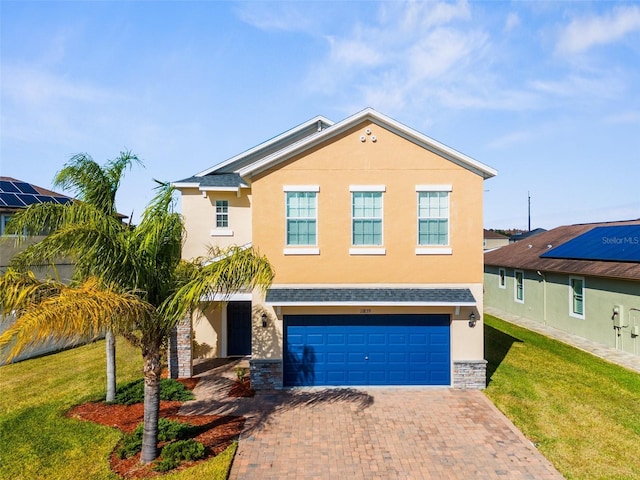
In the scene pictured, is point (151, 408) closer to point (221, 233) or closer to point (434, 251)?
point (221, 233)

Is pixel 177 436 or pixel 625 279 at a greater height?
pixel 625 279

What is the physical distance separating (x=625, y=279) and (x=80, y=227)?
19001mm

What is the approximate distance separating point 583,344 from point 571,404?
7780 millimetres

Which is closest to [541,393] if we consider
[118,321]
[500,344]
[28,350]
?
[500,344]

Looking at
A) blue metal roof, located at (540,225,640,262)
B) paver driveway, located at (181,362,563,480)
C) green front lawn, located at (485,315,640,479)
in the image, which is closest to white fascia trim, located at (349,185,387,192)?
paver driveway, located at (181,362,563,480)

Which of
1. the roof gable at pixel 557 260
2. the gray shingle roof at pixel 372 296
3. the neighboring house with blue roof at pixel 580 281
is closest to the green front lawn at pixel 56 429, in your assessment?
the gray shingle roof at pixel 372 296

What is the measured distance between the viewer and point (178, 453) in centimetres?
803

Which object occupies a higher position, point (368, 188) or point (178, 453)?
point (368, 188)

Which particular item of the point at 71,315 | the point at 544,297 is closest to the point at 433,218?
the point at 71,315

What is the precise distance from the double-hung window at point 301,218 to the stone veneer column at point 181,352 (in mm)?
4542

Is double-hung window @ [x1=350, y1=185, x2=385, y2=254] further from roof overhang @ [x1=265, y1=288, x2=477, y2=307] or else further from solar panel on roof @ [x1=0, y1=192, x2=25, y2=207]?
solar panel on roof @ [x1=0, y1=192, x2=25, y2=207]

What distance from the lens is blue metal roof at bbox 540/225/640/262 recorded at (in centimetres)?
1733

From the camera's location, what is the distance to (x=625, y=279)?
1561cm

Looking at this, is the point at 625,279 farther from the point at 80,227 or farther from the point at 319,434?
the point at 80,227
